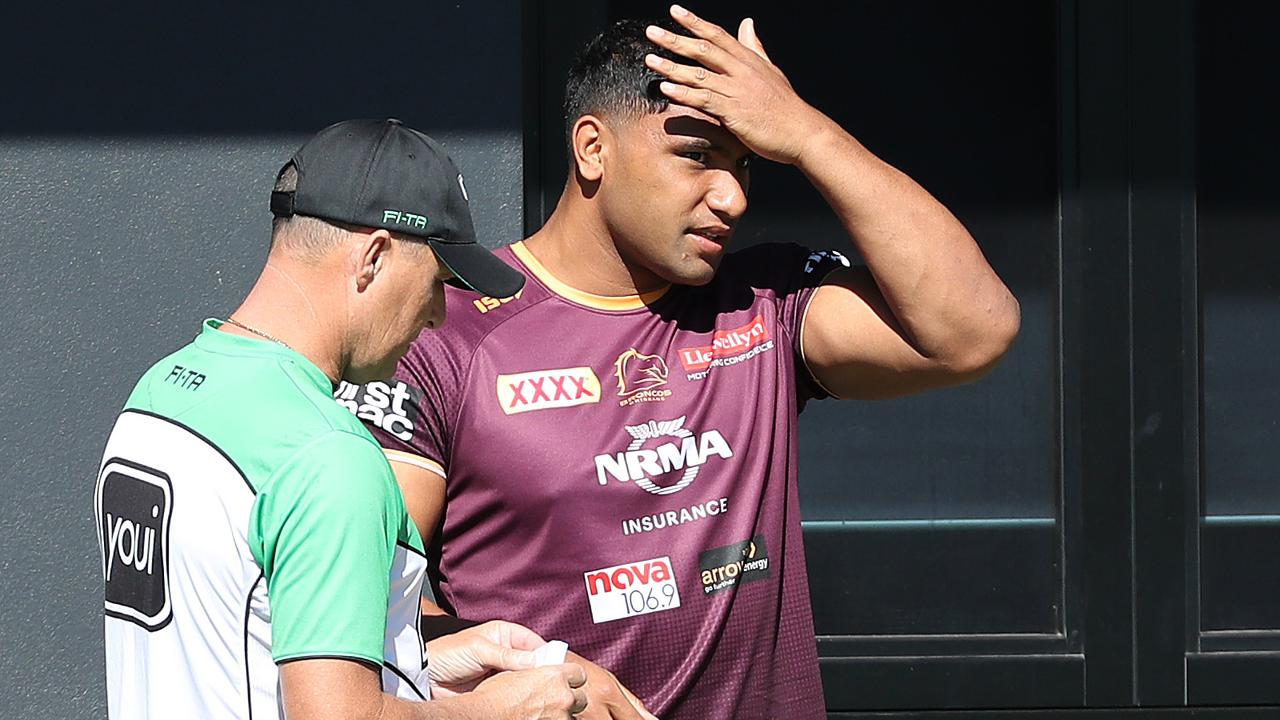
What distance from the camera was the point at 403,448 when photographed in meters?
2.25

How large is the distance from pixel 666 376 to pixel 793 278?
33 cm

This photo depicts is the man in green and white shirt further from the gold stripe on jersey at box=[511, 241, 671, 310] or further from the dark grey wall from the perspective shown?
the dark grey wall

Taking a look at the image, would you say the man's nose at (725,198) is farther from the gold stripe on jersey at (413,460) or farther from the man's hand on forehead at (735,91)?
the gold stripe on jersey at (413,460)

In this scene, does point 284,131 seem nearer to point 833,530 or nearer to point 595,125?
point 595,125

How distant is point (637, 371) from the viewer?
239cm

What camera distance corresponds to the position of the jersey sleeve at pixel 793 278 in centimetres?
253

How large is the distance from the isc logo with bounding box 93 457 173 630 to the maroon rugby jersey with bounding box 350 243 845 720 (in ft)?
1.91

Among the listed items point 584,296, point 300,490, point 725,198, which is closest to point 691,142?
point 725,198

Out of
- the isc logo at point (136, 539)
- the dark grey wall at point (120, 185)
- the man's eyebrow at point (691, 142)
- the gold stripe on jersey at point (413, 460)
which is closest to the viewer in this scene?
the isc logo at point (136, 539)

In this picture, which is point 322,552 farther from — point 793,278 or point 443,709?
point 793,278

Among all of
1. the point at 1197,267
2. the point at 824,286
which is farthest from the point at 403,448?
the point at 1197,267

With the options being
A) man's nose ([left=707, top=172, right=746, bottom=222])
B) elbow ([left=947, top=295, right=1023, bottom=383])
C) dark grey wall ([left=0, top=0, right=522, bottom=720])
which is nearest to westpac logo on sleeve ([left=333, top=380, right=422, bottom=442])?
man's nose ([left=707, top=172, right=746, bottom=222])

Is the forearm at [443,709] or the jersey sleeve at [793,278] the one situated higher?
the jersey sleeve at [793,278]

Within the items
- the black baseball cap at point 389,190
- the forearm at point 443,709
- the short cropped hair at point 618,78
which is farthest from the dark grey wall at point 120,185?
the forearm at point 443,709
